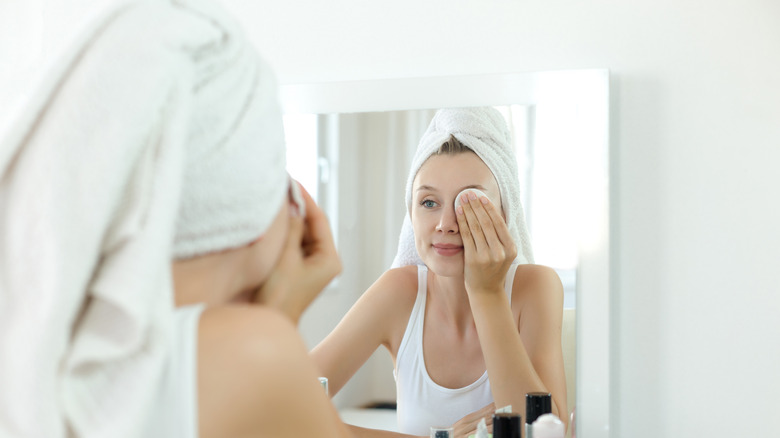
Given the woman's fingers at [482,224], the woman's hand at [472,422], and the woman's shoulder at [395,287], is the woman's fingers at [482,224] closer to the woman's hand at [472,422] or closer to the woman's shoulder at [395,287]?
the woman's shoulder at [395,287]

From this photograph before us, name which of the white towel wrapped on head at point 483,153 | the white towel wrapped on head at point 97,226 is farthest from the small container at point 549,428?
the white towel wrapped on head at point 97,226

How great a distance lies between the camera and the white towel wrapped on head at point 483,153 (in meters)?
1.07

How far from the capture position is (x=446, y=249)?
108 cm

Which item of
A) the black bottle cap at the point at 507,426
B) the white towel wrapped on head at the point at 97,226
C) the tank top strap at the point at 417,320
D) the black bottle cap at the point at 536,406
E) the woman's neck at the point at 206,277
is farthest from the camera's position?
the tank top strap at the point at 417,320

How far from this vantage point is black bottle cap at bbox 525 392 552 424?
1.00 m

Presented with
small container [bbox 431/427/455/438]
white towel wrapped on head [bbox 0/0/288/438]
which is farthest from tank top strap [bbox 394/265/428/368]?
white towel wrapped on head [bbox 0/0/288/438]

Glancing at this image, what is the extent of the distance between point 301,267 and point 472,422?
0.48 meters

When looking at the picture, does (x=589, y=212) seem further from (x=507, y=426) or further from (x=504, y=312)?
(x=507, y=426)

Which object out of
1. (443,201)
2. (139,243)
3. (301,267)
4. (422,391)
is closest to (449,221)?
(443,201)

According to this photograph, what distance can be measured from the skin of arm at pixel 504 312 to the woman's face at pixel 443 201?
0.02m

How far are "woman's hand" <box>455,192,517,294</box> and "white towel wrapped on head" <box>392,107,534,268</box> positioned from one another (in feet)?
0.05

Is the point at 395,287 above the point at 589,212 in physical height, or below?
below

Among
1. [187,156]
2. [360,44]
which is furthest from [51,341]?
[360,44]

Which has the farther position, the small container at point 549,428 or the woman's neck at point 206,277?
the small container at point 549,428
